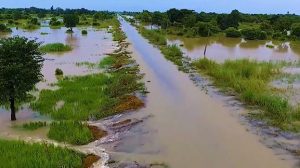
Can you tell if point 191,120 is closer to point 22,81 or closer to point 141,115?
point 141,115

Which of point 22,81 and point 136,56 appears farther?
point 136,56

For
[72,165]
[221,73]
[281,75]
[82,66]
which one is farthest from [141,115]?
[82,66]

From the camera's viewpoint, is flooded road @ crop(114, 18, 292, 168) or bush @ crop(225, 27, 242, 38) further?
bush @ crop(225, 27, 242, 38)

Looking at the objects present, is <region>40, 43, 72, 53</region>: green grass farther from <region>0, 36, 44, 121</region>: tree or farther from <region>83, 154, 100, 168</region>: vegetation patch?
<region>83, 154, 100, 168</region>: vegetation patch

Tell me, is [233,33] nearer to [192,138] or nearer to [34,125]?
[192,138]

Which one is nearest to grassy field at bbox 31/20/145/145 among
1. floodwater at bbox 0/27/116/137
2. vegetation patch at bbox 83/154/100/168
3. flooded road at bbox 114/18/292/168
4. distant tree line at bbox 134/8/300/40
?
floodwater at bbox 0/27/116/137

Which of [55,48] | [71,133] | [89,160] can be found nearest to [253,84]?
[71,133]
